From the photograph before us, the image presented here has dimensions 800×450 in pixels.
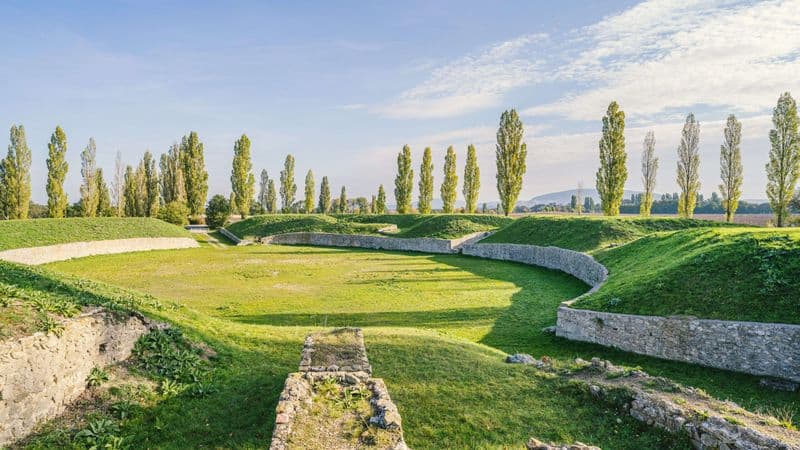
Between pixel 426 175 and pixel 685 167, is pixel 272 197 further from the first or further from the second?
pixel 685 167

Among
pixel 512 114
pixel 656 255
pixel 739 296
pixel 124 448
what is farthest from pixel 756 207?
pixel 124 448

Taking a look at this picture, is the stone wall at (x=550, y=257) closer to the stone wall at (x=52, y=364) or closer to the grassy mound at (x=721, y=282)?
the grassy mound at (x=721, y=282)

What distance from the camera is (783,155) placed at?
39.5 metres

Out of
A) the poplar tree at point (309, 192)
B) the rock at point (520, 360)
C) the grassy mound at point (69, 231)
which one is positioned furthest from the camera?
the poplar tree at point (309, 192)

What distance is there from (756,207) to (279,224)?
11500cm

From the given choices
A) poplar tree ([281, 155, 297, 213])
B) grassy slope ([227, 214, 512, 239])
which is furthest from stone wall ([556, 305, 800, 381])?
poplar tree ([281, 155, 297, 213])

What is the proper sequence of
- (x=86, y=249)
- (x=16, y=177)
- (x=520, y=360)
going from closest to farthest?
(x=520, y=360) → (x=86, y=249) → (x=16, y=177)

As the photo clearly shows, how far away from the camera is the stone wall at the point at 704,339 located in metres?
12.4

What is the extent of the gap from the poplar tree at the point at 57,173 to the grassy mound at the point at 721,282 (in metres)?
66.7

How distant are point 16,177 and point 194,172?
23.5 meters

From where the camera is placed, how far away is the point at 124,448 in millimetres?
7895

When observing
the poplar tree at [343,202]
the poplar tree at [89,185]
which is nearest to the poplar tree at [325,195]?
the poplar tree at [343,202]

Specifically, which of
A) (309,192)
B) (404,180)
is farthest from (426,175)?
(309,192)

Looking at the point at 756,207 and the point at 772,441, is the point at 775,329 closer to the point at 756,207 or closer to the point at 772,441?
the point at 772,441
